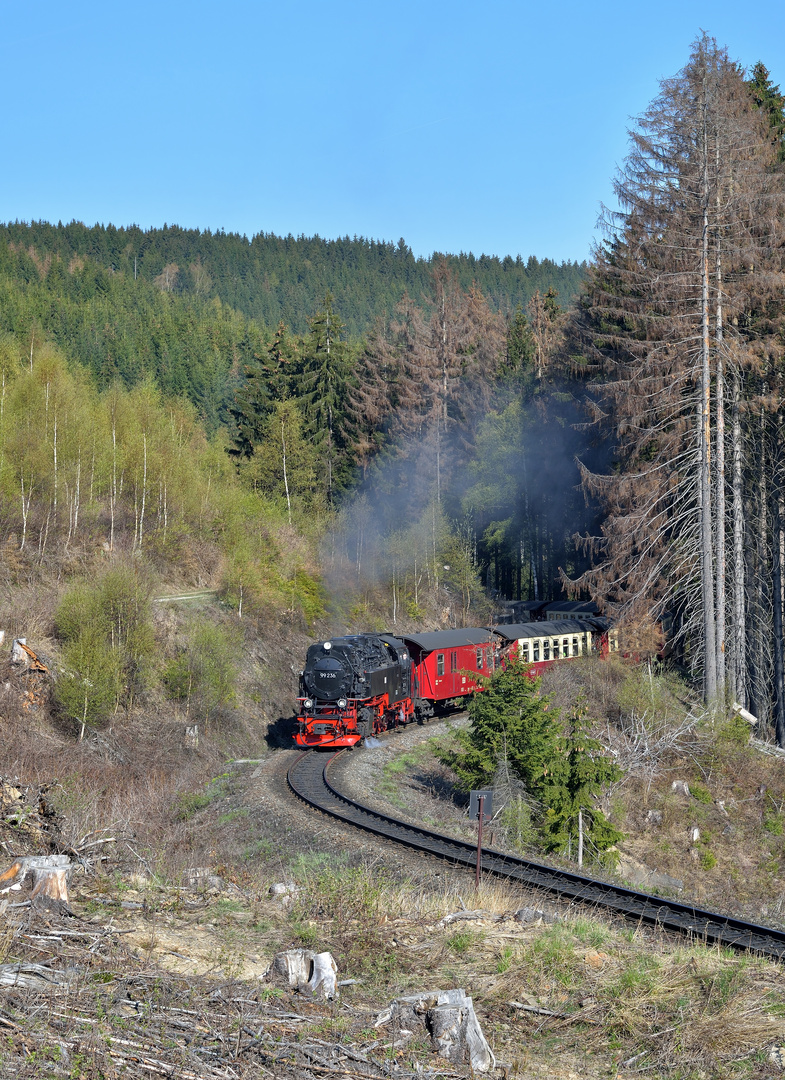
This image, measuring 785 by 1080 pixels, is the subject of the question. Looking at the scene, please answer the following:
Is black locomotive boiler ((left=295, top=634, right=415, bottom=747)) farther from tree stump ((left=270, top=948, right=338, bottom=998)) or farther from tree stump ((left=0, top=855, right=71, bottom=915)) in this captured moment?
tree stump ((left=270, top=948, right=338, bottom=998))

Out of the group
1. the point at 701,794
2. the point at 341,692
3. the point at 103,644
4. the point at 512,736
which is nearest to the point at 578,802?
the point at 512,736

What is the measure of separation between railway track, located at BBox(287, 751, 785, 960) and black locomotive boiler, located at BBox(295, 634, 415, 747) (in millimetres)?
5126

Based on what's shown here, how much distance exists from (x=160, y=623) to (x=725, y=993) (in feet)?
81.9

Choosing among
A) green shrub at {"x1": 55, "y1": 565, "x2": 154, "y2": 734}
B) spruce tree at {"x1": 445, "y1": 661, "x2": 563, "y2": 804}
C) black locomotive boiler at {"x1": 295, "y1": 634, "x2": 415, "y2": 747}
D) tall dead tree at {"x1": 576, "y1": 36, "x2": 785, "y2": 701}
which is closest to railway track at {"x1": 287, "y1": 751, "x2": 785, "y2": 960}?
spruce tree at {"x1": 445, "y1": 661, "x2": 563, "y2": 804}

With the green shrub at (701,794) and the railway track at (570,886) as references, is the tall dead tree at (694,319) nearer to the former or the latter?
the green shrub at (701,794)

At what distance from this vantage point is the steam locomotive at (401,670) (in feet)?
79.9

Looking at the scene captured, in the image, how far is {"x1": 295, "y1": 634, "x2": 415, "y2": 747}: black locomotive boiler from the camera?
24266 millimetres

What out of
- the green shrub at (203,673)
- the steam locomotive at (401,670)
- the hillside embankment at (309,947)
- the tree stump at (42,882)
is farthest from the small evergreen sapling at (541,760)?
the green shrub at (203,673)

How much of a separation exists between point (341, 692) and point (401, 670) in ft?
11.6

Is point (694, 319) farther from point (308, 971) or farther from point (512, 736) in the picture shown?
point (308, 971)

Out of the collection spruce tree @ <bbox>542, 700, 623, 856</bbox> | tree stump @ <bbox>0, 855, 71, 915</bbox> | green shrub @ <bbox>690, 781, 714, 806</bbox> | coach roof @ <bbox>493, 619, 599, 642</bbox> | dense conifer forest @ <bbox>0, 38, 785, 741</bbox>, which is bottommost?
green shrub @ <bbox>690, 781, 714, 806</bbox>

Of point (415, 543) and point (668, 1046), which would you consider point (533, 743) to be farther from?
point (415, 543)

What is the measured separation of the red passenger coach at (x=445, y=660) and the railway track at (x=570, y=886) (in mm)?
9778

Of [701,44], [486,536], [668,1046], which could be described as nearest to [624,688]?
[701,44]
